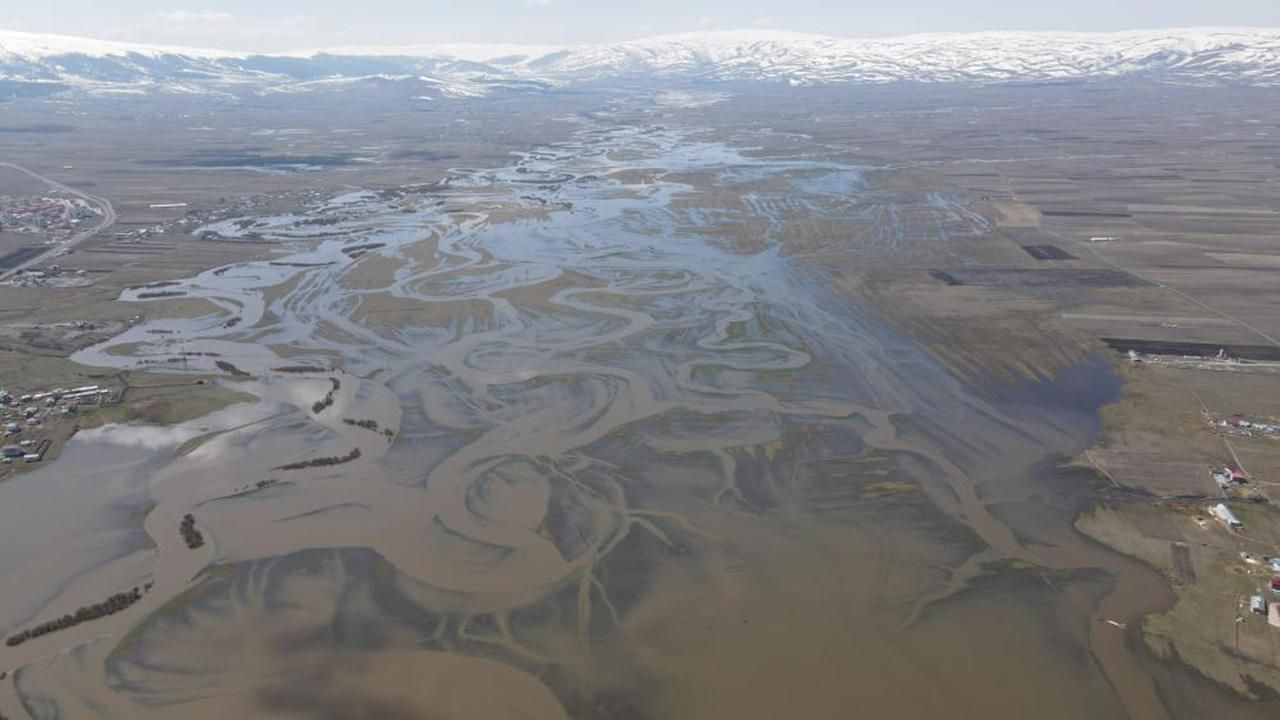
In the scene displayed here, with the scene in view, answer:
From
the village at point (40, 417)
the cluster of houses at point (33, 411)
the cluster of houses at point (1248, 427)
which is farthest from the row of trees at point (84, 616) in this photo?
the cluster of houses at point (1248, 427)

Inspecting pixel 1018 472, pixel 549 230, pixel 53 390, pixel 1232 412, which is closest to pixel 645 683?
pixel 1018 472

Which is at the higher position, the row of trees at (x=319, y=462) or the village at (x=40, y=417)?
the village at (x=40, y=417)

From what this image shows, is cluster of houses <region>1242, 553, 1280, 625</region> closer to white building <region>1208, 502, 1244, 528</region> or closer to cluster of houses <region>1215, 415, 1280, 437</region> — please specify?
white building <region>1208, 502, 1244, 528</region>

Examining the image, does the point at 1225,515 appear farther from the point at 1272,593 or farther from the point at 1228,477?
the point at 1272,593

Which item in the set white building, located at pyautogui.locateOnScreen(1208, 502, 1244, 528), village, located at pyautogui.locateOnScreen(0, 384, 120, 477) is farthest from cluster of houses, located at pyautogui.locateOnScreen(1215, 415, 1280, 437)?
village, located at pyautogui.locateOnScreen(0, 384, 120, 477)

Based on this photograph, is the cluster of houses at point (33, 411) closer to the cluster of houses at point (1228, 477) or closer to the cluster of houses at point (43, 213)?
the cluster of houses at point (1228, 477)
